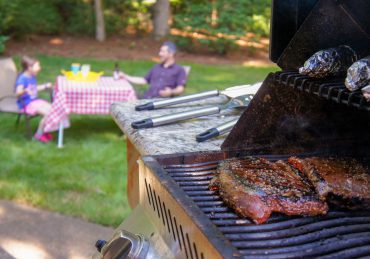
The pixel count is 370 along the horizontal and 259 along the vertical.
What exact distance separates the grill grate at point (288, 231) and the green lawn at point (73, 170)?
2.87 metres

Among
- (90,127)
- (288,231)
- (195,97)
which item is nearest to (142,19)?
(90,127)

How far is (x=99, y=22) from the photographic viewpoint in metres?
13.5

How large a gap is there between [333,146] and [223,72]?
9067 mm

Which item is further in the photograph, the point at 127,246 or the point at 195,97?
the point at 195,97

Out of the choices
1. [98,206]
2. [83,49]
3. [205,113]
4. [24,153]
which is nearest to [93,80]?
[24,153]

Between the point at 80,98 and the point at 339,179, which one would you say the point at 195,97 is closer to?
the point at 339,179

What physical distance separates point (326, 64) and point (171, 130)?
3.05ft

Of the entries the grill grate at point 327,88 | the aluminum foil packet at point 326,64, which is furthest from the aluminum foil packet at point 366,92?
the aluminum foil packet at point 326,64

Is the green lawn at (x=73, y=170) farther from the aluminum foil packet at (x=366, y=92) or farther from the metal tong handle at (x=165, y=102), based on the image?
the aluminum foil packet at (x=366, y=92)

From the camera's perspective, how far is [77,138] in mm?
6703

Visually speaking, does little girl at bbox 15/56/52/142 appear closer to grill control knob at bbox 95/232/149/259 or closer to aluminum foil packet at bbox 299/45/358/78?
grill control knob at bbox 95/232/149/259

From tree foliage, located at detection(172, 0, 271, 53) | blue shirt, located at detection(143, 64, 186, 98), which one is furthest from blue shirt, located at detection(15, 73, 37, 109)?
tree foliage, located at detection(172, 0, 271, 53)

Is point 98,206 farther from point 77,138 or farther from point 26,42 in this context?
point 26,42

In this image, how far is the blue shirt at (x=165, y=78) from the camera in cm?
687
